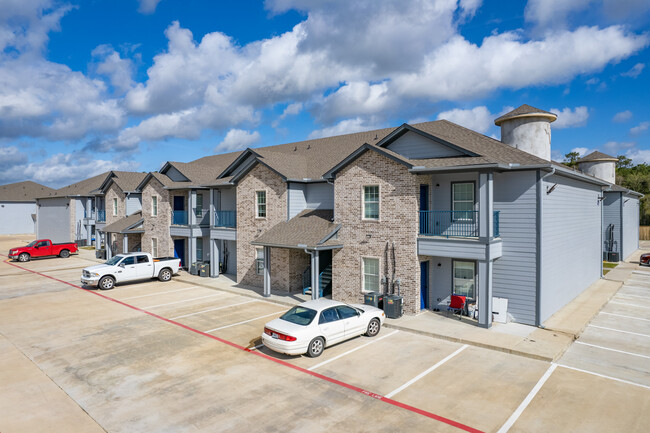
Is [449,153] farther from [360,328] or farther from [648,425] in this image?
[648,425]

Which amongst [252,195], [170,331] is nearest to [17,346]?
[170,331]

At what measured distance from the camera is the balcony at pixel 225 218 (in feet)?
82.2

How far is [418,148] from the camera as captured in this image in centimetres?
1794

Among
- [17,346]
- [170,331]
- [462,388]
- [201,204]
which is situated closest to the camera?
[462,388]

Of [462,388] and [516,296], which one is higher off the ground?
[516,296]

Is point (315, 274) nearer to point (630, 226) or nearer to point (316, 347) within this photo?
point (316, 347)

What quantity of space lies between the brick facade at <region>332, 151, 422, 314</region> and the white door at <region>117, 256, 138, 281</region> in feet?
41.3

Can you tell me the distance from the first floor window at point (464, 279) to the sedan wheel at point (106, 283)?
60.9ft

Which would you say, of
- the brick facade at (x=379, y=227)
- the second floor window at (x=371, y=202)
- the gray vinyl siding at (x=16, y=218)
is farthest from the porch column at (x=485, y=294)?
the gray vinyl siding at (x=16, y=218)

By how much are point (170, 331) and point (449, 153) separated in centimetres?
1311

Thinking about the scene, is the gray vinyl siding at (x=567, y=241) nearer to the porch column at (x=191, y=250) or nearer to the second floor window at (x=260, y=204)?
the second floor window at (x=260, y=204)

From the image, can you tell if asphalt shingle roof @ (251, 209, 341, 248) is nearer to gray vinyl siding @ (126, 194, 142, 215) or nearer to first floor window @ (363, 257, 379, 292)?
first floor window @ (363, 257, 379, 292)

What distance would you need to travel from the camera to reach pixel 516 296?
15.5 m

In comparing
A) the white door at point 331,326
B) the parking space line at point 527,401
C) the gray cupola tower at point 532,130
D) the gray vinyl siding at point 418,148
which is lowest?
the parking space line at point 527,401
